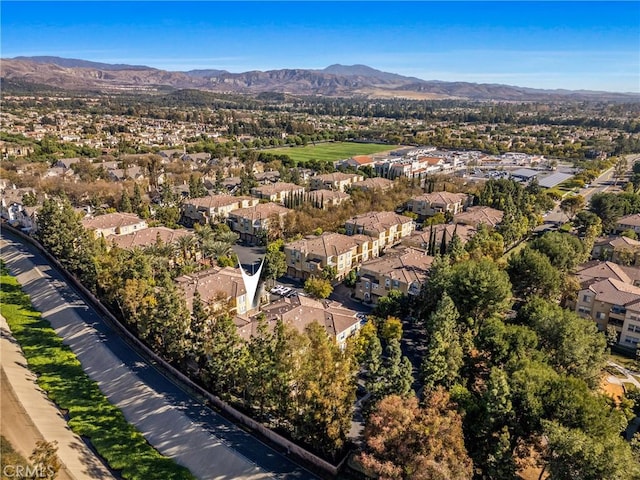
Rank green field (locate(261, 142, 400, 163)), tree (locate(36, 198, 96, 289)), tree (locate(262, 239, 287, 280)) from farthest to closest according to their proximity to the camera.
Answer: green field (locate(261, 142, 400, 163)) < tree (locate(262, 239, 287, 280)) < tree (locate(36, 198, 96, 289))

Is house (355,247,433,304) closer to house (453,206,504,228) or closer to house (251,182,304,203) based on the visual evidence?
house (453,206,504,228)

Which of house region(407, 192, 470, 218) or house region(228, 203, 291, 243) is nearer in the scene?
house region(228, 203, 291, 243)

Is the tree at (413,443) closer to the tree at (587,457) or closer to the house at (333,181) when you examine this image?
the tree at (587,457)

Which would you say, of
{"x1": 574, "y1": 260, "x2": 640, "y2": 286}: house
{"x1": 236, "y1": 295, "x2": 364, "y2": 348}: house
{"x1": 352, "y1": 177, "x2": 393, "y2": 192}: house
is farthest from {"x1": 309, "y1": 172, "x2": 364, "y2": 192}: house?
{"x1": 236, "y1": 295, "x2": 364, "y2": 348}: house

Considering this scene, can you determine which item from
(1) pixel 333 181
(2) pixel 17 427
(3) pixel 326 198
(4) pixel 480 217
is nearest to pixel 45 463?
(2) pixel 17 427

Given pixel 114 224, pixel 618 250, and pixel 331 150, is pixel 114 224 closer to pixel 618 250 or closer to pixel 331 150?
pixel 618 250

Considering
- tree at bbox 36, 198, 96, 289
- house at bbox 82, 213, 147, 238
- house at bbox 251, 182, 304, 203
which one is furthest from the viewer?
house at bbox 251, 182, 304, 203
